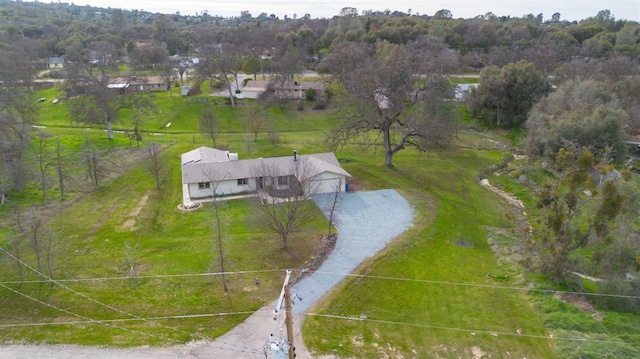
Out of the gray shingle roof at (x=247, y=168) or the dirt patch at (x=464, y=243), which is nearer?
the dirt patch at (x=464, y=243)

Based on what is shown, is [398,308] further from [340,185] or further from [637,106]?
[637,106]

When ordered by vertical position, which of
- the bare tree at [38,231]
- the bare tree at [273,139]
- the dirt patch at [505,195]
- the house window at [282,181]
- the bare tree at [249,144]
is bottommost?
the dirt patch at [505,195]

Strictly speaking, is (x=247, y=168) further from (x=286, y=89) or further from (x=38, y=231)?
(x=286, y=89)

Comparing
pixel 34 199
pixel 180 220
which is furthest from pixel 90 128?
pixel 180 220

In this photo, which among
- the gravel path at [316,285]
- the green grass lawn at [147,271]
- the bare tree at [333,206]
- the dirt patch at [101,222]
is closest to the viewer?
the gravel path at [316,285]

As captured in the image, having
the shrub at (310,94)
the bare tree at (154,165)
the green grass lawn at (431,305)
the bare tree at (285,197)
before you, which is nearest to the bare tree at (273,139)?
the bare tree at (154,165)

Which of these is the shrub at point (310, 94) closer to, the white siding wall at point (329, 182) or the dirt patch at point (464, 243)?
the white siding wall at point (329, 182)

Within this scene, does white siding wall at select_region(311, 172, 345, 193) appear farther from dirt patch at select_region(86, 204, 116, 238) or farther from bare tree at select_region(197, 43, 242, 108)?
bare tree at select_region(197, 43, 242, 108)
